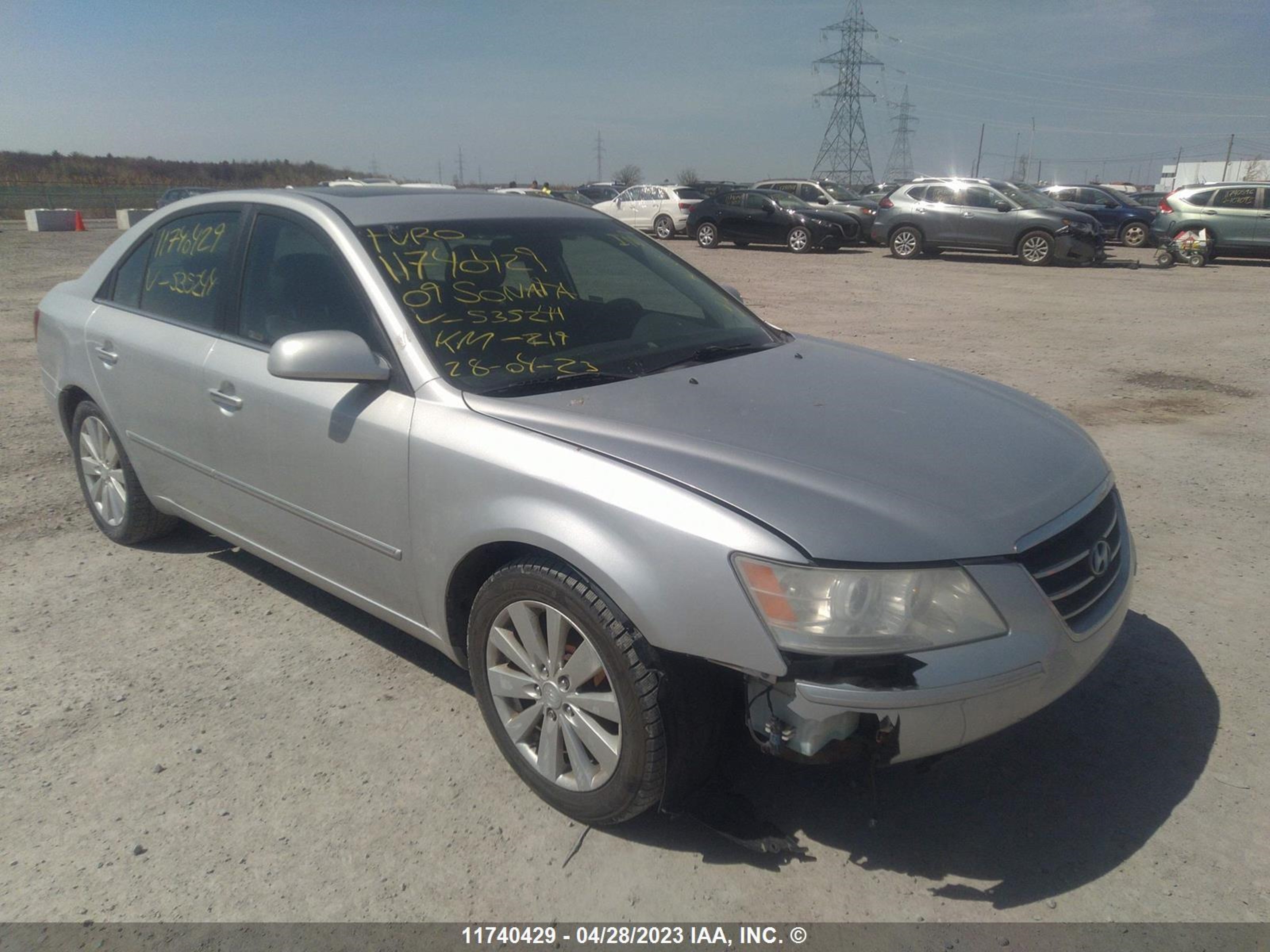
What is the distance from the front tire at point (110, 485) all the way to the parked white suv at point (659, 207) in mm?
22404

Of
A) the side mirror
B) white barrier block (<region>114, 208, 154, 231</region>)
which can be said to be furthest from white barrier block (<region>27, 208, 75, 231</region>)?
the side mirror

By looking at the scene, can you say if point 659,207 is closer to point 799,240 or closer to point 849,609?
point 799,240

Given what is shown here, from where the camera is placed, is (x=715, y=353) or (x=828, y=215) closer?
(x=715, y=353)

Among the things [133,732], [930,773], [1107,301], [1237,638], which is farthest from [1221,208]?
[133,732]

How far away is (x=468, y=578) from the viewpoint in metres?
2.87

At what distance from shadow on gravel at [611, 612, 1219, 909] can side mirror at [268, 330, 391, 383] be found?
1.55 metres

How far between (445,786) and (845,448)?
1545 mm

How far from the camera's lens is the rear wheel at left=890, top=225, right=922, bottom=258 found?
71.3 ft

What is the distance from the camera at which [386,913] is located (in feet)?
7.84

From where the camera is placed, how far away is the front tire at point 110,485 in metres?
4.39

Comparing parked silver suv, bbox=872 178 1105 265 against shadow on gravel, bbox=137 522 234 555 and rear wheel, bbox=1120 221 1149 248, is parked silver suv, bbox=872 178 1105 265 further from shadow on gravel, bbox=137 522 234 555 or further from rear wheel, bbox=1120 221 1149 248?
shadow on gravel, bbox=137 522 234 555

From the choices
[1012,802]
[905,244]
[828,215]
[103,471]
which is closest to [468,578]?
[1012,802]

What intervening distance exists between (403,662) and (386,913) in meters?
1.28

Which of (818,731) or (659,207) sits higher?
(659,207)
